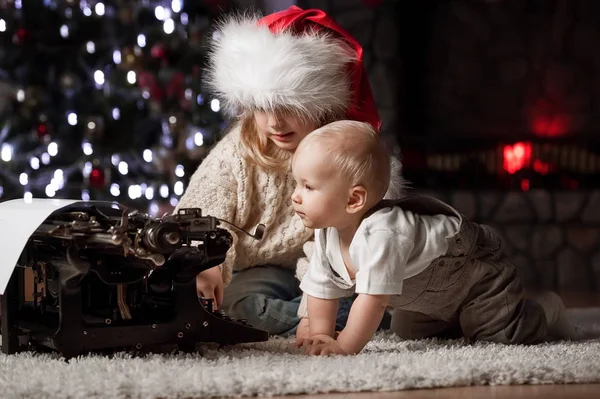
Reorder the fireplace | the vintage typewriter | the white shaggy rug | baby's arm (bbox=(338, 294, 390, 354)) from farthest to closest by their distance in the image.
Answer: the fireplace, baby's arm (bbox=(338, 294, 390, 354)), the vintage typewriter, the white shaggy rug

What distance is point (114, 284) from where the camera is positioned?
1365 millimetres

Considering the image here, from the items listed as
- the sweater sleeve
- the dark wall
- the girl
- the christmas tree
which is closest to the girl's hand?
the girl

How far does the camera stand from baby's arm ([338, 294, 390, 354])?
1.42m

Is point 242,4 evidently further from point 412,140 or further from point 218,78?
point 218,78

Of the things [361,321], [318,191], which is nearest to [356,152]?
[318,191]

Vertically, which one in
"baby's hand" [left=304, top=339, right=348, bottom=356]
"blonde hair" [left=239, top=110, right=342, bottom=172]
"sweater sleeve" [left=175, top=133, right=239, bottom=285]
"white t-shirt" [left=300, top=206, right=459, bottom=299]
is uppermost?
"blonde hair" [left=239, top=110, right=342, bottom=172]

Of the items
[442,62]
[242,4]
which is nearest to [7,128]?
[242,4]

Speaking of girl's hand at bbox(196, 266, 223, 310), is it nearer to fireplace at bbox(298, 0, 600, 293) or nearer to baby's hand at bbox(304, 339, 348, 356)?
baby's hand at bbox(304, 339, 348, 356)

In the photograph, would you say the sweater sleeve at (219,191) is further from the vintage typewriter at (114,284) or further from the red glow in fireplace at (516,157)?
the red glow in fireplace at (516,157)

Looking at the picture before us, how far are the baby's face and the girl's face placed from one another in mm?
247

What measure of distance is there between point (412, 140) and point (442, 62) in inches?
12.4

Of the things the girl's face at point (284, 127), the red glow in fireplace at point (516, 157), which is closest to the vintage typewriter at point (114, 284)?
the girl's face at point (284, 127)

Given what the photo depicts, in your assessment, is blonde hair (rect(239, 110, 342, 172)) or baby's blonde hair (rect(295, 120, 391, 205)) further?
blonde hair (rect(239, 110, 342, 172))

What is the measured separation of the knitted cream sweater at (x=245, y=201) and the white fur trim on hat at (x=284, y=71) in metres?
0.12
